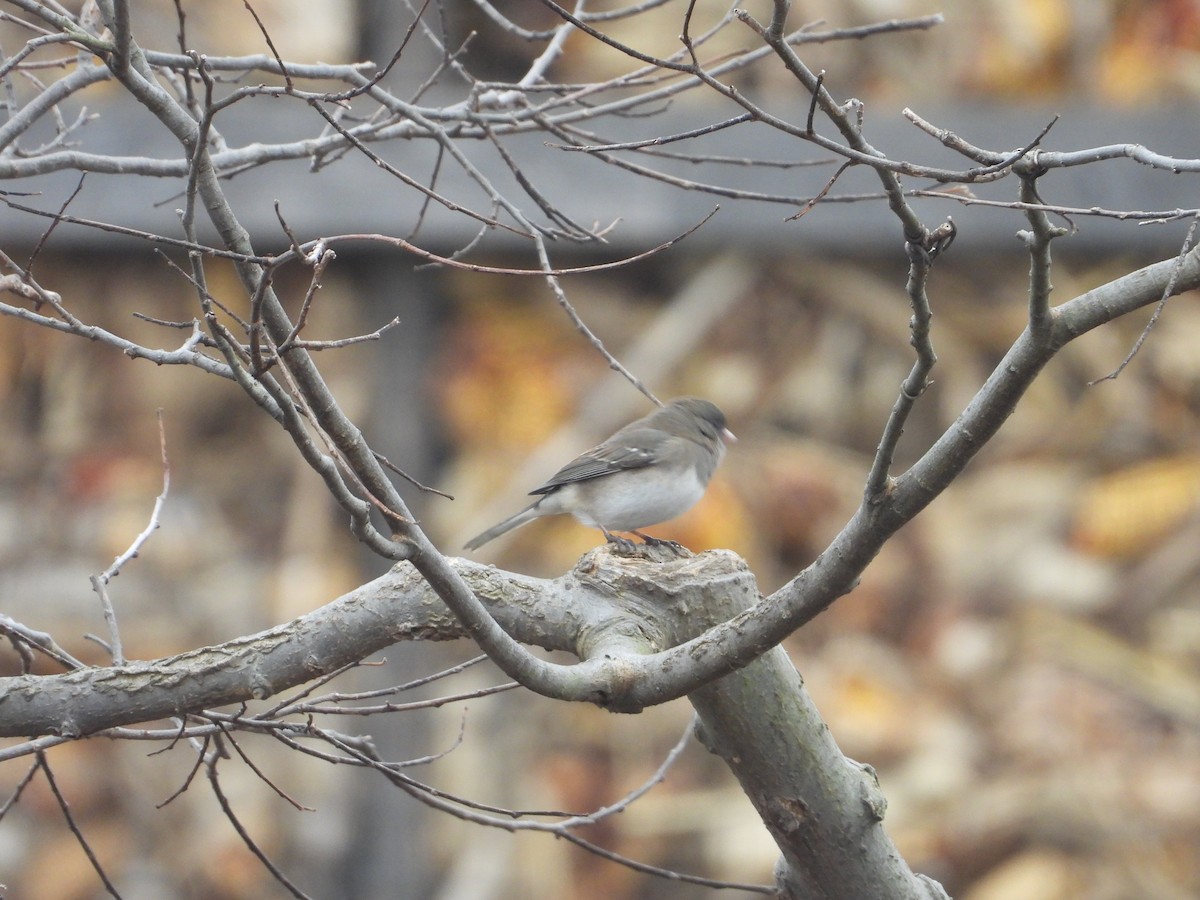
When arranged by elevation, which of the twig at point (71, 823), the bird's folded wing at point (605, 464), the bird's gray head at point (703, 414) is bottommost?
the twig at point (71, 823)

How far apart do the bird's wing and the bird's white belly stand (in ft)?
0.08

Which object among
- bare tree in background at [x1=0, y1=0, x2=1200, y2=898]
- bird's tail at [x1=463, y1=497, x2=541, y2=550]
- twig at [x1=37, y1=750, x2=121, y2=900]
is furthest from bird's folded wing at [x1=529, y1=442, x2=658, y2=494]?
twig at [x1=37, y1=750, x2=121, y2=900]

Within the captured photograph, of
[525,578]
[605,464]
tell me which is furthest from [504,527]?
[525,578]

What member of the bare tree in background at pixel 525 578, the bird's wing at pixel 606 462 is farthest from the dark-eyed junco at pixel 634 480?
the bare tree in background at pixel 525 578

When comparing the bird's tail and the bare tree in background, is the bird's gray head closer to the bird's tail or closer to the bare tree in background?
the bird's tail

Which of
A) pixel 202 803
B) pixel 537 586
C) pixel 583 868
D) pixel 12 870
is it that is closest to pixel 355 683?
pixel 202 803

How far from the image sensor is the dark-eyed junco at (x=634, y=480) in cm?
328

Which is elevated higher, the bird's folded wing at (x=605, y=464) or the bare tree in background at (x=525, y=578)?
the bird's folded wing at (x=605, y=464)

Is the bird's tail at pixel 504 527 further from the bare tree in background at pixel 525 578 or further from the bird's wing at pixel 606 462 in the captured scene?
the bare tree in background at pixel 525 578

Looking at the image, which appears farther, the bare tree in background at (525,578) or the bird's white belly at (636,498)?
the bird's white belly at (636,498)

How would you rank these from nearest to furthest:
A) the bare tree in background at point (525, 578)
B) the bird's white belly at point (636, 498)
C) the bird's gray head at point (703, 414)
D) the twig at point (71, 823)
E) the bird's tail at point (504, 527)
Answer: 1. the bare tree in background at point (525, 578)
2. the twig at point (71, 823)
3. the bird's tail at point (504, 527)
4. the bird's white belly at point (636, 498)
5. the bird's gray head at point (703, 414)

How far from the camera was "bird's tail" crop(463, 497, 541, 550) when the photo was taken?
122 inches

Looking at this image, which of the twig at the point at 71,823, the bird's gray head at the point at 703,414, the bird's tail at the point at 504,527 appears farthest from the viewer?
the bird's gray head at the point at 703,414

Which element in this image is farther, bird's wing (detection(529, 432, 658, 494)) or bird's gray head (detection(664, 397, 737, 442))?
bird's gray head (detection(664, 397, 737, 442))
